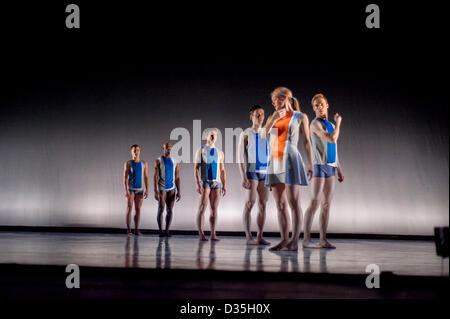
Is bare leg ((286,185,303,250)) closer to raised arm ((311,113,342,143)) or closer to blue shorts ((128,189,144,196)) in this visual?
raised arm ((311,113,342,143))

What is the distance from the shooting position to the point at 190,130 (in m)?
8.22

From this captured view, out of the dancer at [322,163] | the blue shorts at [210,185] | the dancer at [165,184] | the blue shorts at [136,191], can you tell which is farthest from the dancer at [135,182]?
the dancer at [322,163]

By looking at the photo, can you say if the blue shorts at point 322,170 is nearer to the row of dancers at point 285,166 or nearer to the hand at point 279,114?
the row of dancers at point 285,166

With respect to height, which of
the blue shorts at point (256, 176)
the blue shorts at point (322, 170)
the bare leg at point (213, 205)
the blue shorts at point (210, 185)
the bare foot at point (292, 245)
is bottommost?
Answer: the bare foot at point (292, 245)

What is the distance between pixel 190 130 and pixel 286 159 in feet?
13.4

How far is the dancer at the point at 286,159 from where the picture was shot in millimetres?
4301

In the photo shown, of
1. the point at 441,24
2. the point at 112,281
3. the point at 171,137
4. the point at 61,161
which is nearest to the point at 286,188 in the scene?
the point at 112,281

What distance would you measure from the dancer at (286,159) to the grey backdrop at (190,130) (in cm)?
350

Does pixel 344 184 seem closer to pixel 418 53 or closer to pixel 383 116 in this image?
pixel 383 116

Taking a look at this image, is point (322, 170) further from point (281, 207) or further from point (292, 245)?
point (292, 245)

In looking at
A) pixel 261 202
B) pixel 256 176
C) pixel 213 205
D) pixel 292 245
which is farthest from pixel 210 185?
pixel 292 245

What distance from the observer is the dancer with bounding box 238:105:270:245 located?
5.24m

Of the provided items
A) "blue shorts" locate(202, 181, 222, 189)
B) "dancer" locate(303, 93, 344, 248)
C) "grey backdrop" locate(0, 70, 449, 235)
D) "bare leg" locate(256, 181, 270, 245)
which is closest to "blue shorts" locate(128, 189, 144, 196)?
"grey backdrop" locate(0, 70, 449, 235)
